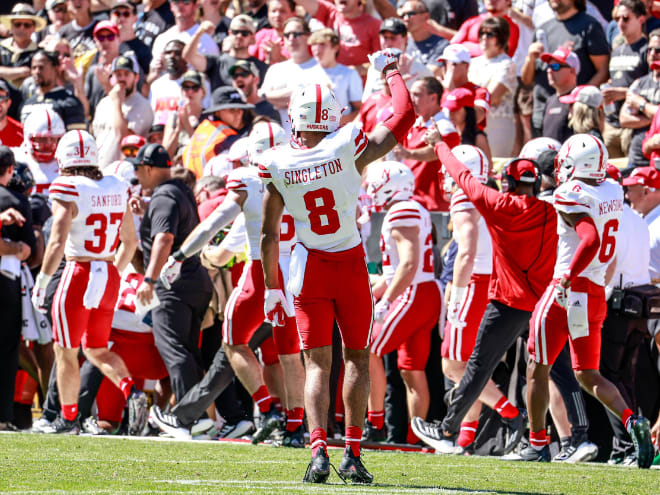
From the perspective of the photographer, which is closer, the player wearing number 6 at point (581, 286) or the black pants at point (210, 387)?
the player wearing number 6 at point (581, 286)

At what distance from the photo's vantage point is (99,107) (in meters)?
13.1

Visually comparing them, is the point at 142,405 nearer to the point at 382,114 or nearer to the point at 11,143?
the point at 382,114

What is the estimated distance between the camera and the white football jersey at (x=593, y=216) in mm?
7406

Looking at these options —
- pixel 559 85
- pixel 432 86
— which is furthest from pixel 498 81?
pixel 432 86

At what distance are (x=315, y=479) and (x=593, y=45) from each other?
22.2 feet

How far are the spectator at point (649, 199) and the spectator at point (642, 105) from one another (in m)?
1.08

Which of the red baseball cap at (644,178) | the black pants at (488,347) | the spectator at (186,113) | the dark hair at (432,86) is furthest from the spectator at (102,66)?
the black pants at (488,347)

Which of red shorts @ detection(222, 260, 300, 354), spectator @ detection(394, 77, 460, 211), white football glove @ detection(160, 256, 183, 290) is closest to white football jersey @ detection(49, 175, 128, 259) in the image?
white football glove @ detection(160, 256, 183, 290)

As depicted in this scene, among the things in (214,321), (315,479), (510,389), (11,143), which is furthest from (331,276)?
(11,143)

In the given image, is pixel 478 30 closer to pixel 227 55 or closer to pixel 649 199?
pixel 227 55

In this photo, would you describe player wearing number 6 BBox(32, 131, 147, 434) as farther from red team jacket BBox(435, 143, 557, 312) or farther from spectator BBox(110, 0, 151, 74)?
spectator BBox(110, 0, 151, 74)

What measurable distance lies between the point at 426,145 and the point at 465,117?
46cm

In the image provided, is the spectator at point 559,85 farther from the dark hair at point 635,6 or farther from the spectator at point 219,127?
the spectator at point 219,127

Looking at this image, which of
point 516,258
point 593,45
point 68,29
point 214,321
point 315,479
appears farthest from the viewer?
point 68,29
